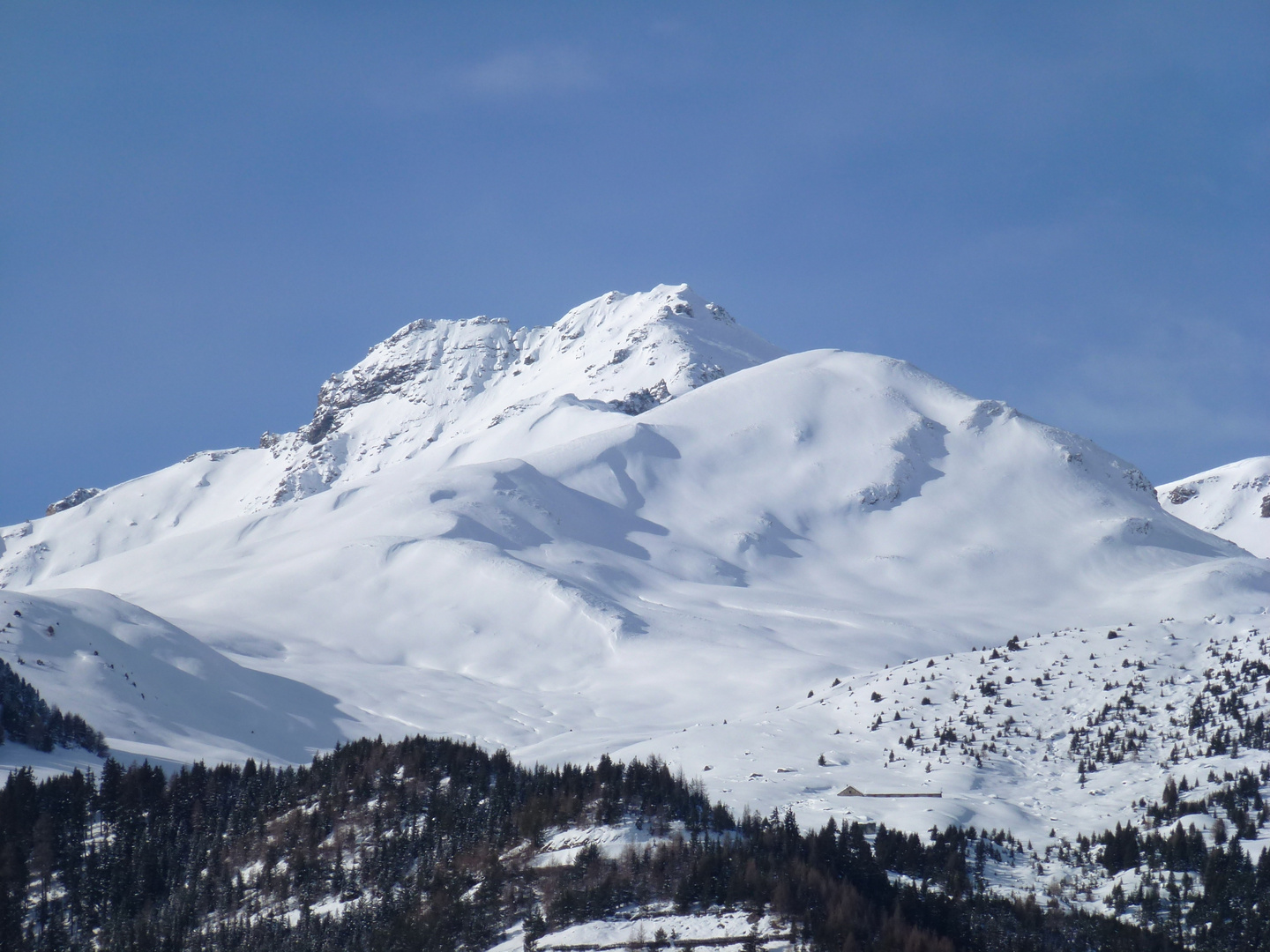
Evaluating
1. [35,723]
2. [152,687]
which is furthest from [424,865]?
[152,687]

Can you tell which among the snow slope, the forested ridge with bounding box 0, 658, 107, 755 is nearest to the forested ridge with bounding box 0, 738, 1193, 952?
the forested ridge with bounding box 0, 658, 107, 755

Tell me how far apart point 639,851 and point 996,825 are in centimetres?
2372

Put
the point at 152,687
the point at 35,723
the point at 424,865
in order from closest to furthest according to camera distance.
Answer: the point at 424,865, the point at 35,723, the point at 152,687

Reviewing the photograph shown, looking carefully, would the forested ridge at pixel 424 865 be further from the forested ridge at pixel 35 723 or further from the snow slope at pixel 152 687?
the snow slope at pixel 152 687

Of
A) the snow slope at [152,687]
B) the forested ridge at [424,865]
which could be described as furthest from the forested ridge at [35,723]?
the forested ridge at [424,865]

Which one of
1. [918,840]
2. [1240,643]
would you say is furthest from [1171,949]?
[1240,643]

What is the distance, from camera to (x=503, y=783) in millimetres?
88812

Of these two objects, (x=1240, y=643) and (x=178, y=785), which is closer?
(x=178, y=785)

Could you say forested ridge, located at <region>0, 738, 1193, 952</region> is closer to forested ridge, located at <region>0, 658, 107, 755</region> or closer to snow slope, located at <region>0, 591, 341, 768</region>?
forested ridge, located at <region>0, 658, 107, 755</region>

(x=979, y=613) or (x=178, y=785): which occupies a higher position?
(x=979, y=613)

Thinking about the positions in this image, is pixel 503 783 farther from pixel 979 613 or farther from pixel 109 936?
pixel 979 613

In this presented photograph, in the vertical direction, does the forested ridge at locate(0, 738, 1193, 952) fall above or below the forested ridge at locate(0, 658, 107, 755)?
below

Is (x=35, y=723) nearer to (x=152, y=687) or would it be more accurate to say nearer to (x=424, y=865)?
(x=152, y=687)

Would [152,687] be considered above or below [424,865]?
above
